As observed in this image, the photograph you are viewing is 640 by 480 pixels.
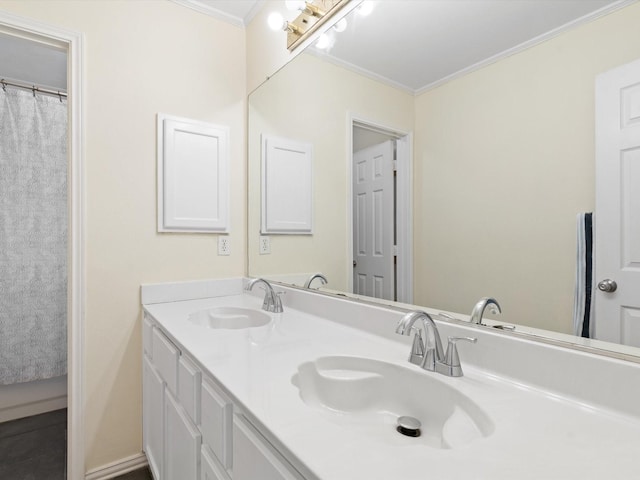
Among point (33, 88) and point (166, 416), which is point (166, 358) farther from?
point (33, 88)

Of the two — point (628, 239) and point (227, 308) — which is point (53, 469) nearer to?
point (227, 308)

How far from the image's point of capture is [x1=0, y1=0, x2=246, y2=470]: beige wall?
160 cm

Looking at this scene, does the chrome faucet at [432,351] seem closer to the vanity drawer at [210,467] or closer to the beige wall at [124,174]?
the vanity drawer at [210,467]

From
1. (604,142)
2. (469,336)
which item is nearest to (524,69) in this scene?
(604,142)

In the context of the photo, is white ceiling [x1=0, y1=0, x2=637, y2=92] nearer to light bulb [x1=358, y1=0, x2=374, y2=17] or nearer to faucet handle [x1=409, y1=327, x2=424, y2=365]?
light bulb [x1=358, y1=0, x2=374, y2=17]

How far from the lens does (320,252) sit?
1562 millimetres

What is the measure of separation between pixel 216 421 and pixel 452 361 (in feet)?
1.97

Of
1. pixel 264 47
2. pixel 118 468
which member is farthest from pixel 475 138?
pixel 118 468

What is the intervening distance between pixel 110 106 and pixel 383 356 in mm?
1670

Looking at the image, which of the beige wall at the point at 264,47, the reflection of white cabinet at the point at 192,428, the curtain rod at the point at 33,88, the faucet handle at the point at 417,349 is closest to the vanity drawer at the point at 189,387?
the reflection of white cabinet at the point at 192,428

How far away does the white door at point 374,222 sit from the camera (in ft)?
3.98

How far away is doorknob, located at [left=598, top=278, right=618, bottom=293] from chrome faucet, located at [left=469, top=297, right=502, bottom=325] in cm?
23

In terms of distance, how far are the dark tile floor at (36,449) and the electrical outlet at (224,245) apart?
1.15 m

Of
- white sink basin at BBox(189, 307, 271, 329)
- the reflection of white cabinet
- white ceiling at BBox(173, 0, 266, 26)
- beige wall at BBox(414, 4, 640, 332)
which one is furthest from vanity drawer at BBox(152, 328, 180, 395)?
white ceiling at BBox(173, 0, 266, 26)
